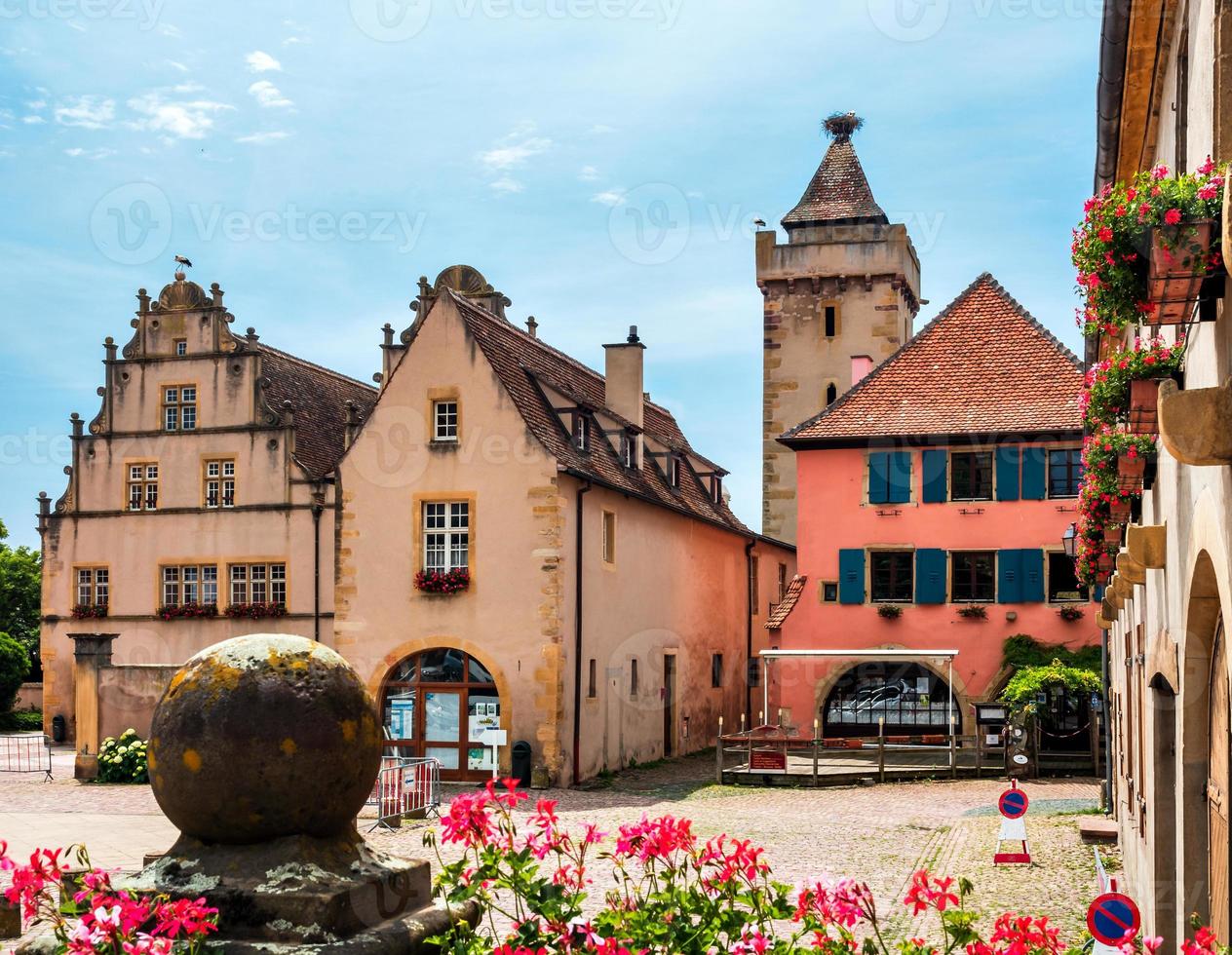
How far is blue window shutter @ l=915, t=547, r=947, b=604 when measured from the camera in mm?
31750

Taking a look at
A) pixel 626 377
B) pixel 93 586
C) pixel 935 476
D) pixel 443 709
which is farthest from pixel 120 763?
pixel 935 476

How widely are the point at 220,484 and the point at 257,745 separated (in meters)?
31.3

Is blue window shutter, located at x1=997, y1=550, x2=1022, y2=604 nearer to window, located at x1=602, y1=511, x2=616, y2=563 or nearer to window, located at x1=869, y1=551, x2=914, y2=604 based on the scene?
window, located at x1=869, y1=551, x2=914, y2=604

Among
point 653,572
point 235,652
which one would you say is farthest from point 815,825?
point 235,652

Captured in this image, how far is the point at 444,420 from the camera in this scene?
1155 inches

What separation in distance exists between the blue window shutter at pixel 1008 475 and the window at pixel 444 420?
11.5m

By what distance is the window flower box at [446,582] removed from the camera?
1128 inches

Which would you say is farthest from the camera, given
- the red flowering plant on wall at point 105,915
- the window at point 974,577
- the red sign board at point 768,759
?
the window at point 974,577

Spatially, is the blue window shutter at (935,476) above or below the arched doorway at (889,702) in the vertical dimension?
above

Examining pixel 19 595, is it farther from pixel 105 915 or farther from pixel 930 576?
pixel 105 915

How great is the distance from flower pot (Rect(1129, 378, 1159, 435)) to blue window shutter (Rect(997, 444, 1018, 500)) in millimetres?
24373

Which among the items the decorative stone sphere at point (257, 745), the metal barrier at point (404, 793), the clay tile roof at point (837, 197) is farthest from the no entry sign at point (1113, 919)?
the clay tile roof at point (837, 197)

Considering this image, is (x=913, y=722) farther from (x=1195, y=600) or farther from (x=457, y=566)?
(x=1195, y=600)

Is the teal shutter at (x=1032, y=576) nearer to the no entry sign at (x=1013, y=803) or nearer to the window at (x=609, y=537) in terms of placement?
the window at (x=609, y=537)
